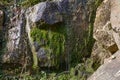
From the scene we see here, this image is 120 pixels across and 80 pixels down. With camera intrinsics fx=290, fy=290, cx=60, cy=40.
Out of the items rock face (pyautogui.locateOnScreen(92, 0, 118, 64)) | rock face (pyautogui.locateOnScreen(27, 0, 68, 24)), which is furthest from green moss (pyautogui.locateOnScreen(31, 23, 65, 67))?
rock face (pyautogui.locateOnScreen(92, 0, 118, 64))

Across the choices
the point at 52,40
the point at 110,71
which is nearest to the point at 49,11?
the point at 52,40

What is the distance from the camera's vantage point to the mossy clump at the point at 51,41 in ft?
23.2

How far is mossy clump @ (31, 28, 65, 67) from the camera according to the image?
7.07 m

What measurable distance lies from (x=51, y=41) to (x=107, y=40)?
5.21 ft

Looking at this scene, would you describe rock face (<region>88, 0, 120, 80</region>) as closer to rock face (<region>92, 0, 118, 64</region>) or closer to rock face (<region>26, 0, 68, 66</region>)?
rock face (<region>92, 0, 118, 64</region>)

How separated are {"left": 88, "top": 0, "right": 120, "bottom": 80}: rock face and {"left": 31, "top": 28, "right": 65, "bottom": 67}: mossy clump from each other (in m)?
0.83

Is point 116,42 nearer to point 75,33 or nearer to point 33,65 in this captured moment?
point 75,33

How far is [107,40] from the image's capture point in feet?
20.0

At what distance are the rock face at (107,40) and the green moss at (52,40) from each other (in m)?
0.84

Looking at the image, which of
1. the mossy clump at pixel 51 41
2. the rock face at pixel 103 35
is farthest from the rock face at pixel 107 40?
the mossy clump at pixel 51 41

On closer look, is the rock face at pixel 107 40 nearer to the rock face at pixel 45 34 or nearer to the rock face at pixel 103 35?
the rock face at pixel 103 35

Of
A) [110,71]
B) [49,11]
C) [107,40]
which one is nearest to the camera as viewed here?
[110,71]

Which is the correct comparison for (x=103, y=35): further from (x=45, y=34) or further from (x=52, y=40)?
(x=45, y=34)

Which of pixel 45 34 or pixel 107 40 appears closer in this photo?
pixel 107 40
